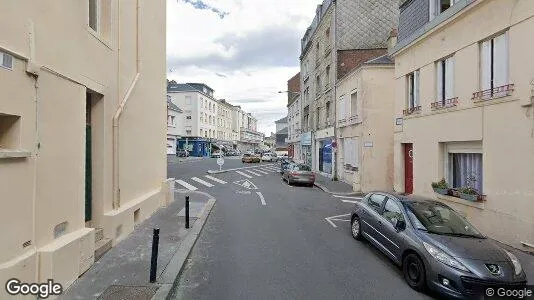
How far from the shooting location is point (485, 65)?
8648 mm

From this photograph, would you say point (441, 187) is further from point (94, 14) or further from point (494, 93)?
point (94, 14)

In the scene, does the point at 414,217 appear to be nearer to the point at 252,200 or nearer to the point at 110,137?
the point at 110,137

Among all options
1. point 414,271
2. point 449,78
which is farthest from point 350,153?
point 414,271

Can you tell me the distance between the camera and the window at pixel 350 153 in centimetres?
1886

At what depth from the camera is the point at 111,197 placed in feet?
24.5

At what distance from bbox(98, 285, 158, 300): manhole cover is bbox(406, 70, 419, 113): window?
1043cm

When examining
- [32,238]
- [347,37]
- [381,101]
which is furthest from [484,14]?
[347,37]

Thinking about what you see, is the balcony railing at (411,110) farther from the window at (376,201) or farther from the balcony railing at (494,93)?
the window at (376,201)

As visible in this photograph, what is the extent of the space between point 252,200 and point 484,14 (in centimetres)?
1017

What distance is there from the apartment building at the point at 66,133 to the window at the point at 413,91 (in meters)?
9.26

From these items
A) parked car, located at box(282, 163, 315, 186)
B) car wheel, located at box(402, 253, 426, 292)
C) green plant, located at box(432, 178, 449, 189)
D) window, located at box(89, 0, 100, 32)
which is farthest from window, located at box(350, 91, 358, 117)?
window, located at box(89, 0, 100, 32)

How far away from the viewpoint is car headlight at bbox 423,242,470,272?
4.96 metres

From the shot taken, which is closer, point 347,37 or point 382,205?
point 382,205

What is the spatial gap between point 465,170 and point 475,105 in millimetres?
2001
